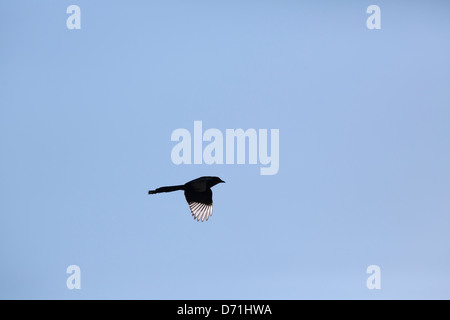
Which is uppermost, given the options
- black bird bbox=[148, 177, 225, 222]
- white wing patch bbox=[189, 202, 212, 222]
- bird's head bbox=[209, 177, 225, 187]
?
bird's head bbox=[209, 177, 225, 187]

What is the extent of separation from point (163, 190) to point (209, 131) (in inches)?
13.3

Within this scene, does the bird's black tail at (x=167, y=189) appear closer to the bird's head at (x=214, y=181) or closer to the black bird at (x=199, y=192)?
the black bird at (x=199, y=192)

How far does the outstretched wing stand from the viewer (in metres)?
2.41

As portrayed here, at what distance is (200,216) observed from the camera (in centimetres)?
246

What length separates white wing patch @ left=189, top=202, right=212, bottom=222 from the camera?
95.6 inches

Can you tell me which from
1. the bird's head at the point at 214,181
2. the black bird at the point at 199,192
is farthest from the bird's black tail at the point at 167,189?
the bird's head at the point at 214,181

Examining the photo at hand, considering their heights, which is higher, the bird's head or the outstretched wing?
the bird's head

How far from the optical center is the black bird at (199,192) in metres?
2.40

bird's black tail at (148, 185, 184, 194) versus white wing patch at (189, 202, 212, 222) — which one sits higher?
bird's black tail at (148, 185, 184, 194)

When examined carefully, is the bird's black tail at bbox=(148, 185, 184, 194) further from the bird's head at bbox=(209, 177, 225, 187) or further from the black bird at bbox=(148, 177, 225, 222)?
the bird's head at bbox=(209, 177, 225, 187)

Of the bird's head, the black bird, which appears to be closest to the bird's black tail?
the black bird

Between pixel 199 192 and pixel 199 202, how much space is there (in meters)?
0.05
